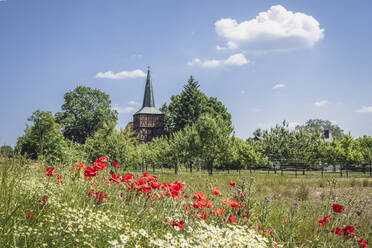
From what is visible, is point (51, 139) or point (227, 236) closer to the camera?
point (227, 236)

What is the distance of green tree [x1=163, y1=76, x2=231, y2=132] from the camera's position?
139ft

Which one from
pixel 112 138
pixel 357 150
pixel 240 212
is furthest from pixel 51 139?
pixel 357 150

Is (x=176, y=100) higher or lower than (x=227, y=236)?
higher

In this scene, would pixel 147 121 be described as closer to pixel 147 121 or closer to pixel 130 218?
pixel 147 121

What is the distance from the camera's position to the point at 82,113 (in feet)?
141

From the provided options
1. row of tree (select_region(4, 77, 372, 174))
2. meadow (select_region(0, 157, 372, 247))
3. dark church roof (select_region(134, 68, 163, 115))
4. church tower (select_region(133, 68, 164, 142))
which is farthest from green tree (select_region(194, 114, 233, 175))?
dark church roof (select_region(134, 68, 163, 115))

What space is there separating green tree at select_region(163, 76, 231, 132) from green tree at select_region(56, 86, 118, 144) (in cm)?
1026

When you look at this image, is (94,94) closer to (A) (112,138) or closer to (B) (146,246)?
(A) (112,138)

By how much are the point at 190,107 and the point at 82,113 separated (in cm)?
1714

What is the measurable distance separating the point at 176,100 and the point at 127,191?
135 ft

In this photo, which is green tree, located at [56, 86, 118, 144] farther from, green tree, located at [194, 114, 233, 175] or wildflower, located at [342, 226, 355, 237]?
wildflower, located at [342, 226, 355, 237]

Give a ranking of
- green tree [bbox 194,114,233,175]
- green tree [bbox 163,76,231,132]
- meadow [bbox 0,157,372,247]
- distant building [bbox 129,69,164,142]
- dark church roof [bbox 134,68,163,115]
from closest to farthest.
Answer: meadow [bbox 0,157,372,247] < green tree [bbox 194,114,233,175] < green tree [bbox 163,76,231,132] < distant building [bbox 129,69,164,142] < dark church roof [bbox 134,68,163,115]

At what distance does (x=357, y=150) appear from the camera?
34.9 m

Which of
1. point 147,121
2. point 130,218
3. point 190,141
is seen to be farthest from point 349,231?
point 147,121
